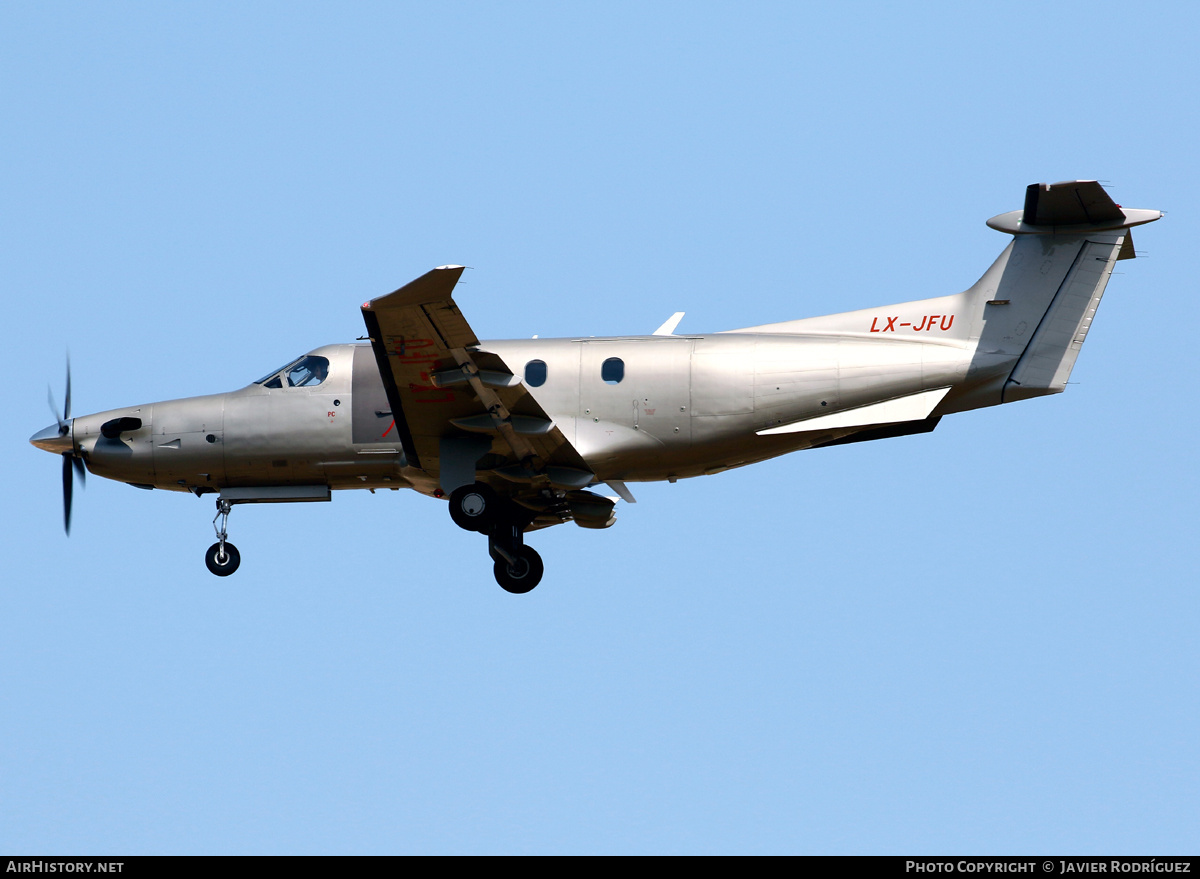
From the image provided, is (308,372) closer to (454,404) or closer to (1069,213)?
(454,404)

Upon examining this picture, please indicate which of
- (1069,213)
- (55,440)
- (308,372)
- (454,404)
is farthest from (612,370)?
(55,440)

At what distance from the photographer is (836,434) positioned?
22078 mm

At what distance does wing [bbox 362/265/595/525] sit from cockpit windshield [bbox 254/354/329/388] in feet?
8.18

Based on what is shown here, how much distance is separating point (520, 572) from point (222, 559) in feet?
17.3

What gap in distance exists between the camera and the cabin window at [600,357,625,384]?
73.4 ft

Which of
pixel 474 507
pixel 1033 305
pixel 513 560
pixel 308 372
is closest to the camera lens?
pixel 1033 305

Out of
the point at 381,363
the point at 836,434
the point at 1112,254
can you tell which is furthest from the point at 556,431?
the point at 1112,254

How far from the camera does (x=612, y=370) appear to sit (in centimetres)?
2244

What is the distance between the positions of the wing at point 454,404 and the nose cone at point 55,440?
6.37m

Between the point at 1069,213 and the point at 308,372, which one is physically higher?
the point at 1069,213

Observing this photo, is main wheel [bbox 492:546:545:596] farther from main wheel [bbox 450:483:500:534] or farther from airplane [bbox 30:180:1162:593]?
main wheel [bbox 450:483:500:534]

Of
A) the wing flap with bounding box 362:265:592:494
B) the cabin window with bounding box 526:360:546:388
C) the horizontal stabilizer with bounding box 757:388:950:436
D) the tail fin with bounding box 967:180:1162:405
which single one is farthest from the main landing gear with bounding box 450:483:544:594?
the tail fin with bounding box 967:180:1162:405
